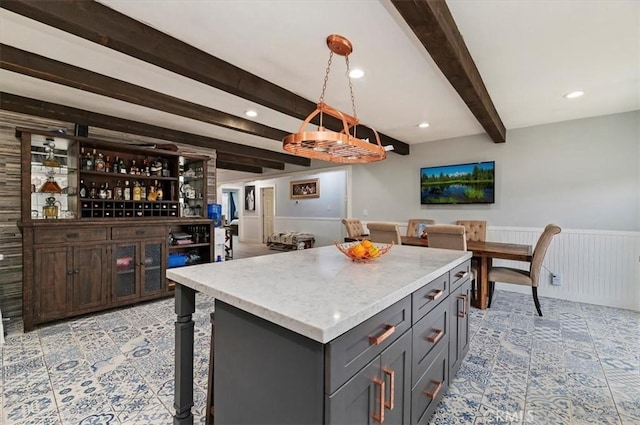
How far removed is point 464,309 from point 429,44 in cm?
176

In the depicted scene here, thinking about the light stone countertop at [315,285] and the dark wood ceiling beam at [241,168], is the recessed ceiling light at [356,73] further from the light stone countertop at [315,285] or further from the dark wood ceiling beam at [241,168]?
the dark wood ceiling beam at [241,168]

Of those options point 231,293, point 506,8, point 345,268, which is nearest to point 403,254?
point 345,268

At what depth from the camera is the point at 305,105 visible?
3.07m

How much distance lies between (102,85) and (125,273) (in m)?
1.99

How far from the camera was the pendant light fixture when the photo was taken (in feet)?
5.38

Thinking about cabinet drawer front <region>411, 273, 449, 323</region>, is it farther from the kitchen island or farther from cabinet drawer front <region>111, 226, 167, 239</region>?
cabinet drawer front <region>111, 226, 167, 239</region>

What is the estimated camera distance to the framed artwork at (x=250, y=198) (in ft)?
31.8

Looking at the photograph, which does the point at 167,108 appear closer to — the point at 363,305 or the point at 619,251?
the point at 363,305

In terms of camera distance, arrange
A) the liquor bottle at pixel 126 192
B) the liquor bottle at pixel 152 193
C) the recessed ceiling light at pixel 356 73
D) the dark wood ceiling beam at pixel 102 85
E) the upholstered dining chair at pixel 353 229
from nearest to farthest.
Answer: the dark wood ceiling beam at pixel 102 85 < the recessed ceiling light at pixel 356 73 < the liquor bottle at pixel 126 192 < the liquor bottle at pixel 152 193 < the upholstered dining chair at pixel 353 229

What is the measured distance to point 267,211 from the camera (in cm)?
955

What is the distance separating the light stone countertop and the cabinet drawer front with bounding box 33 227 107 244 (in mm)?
2291

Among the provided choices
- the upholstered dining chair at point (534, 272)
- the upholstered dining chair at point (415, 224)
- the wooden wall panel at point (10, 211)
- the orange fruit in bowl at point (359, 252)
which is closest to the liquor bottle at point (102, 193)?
the wooden wall panel at point (10, 211)

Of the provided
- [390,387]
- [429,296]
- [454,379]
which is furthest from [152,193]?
[454,379]

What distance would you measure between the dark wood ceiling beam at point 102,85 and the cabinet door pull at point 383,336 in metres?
3.00
